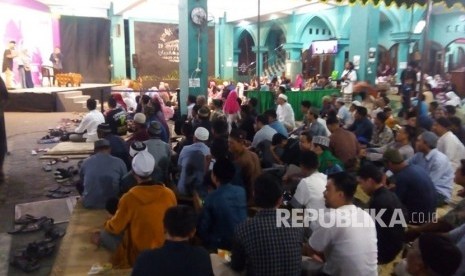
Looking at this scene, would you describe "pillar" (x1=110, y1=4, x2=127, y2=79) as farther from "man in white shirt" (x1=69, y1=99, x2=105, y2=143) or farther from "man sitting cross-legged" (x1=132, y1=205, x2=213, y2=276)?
"man sitting cross-legged" (x1=132, y1=205, x2=213, y2=276)

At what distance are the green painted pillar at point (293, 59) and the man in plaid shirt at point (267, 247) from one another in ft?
51.4

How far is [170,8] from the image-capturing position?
19188 mm

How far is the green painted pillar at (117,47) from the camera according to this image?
57.7 ft

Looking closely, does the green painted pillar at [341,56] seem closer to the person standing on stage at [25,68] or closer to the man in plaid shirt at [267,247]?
the person standing on stage at [25,68]

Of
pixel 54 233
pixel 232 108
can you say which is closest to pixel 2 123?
pixel 54 233

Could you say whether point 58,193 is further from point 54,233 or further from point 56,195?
point 54,233

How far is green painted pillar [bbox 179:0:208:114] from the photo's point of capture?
866cm

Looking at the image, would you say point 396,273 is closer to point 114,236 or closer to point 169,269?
point 169,269

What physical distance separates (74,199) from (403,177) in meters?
3.47

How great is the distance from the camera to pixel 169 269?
6.13 feet

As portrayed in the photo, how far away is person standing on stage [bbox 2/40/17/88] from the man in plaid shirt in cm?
1217

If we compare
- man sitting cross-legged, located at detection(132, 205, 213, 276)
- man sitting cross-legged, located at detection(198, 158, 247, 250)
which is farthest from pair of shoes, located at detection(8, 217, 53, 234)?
man sitting cross-legged, located at detection(132, 205, 213, 276)

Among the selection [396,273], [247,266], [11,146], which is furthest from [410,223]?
[11,146]

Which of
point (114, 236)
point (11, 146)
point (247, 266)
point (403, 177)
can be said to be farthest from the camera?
point (11, 146)
